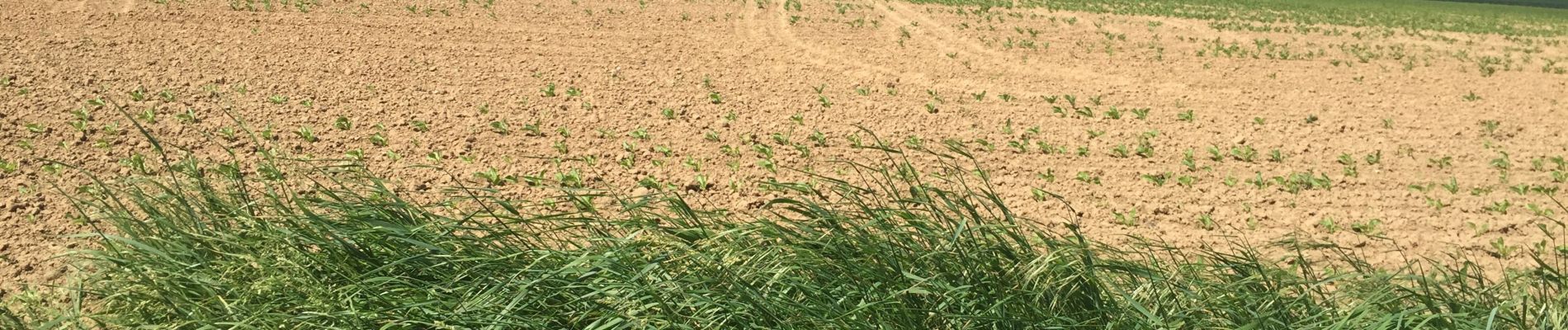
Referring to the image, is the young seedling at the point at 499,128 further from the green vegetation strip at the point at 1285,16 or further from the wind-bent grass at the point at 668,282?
the green vegetation strip at the point at 1285,16

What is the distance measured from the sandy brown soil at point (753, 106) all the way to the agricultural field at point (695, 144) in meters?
0.04

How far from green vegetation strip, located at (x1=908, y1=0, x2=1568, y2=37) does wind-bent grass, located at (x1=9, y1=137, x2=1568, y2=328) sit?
13.9m

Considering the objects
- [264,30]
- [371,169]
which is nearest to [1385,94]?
[371,169]

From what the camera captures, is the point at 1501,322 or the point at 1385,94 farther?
the point at 1385,94

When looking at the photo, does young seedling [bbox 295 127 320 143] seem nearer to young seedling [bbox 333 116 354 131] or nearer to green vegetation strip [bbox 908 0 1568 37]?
young seedling [bbox 333 116 354 131]

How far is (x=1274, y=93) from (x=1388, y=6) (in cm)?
2299

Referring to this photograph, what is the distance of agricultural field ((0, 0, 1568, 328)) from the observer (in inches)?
139

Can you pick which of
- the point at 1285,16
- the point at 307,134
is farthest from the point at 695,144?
the point at 1285,16

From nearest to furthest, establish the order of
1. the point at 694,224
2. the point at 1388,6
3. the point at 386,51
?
the point at 694,224, the point at 386,51, the point at 1388,6

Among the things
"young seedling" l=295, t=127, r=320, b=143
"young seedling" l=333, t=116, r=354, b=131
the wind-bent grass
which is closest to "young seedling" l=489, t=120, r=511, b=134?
"young seedling" l=333, t=116, r=354, b=131

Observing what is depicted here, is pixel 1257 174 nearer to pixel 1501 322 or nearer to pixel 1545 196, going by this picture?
pixel 1545 196

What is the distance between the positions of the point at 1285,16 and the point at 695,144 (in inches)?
662

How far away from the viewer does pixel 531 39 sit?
1077 cm

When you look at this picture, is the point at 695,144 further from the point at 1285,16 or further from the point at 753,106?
the point at 1285,16
